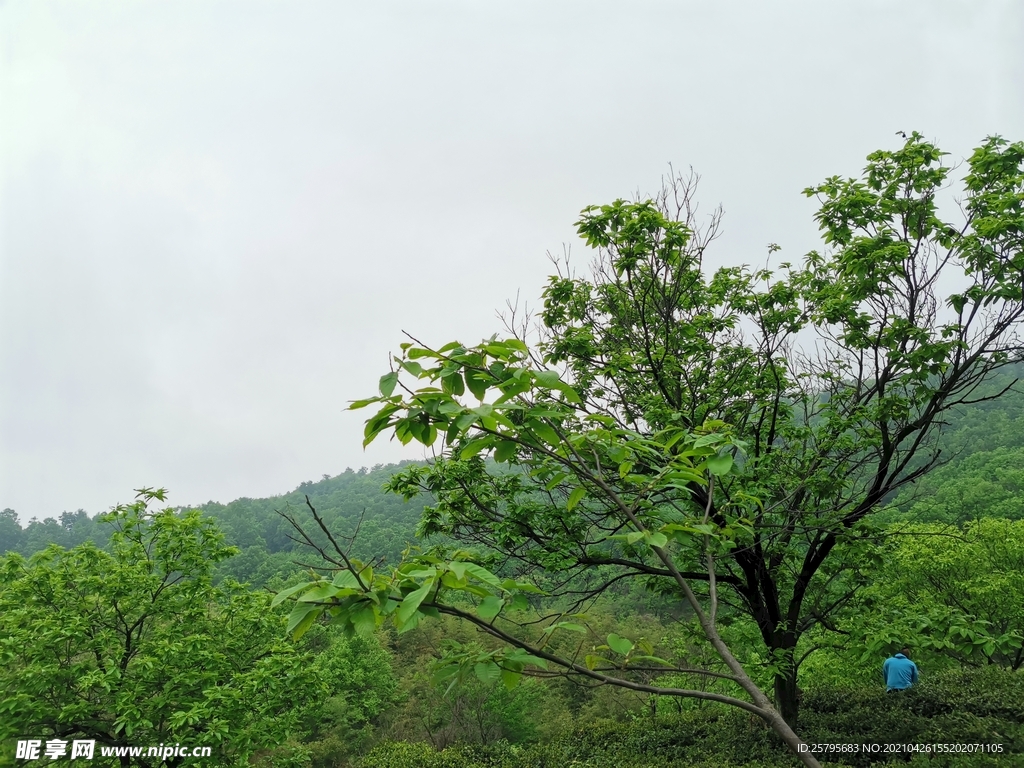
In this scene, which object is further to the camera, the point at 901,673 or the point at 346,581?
the point at 901,673

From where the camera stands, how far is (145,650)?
32.8 feet

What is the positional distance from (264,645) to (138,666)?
236 centimetres

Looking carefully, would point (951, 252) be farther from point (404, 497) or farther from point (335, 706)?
point (335, 706)

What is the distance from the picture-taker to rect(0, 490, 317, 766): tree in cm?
914

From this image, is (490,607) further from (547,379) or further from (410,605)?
(547,379)

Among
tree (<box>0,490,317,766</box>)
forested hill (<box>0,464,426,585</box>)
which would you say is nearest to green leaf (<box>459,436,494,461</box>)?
tree (<box>0,490,317,766</box>)

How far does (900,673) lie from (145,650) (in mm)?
11909

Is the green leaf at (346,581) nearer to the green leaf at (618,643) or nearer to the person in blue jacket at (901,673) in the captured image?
the green leaf at (618,643)

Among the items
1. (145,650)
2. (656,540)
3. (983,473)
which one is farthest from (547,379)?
(983,473)

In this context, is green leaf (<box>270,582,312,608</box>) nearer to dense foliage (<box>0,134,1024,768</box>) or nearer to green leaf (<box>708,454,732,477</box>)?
dense foliage (<box>0,134,1024,768</box>)

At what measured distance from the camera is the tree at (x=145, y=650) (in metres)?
9.14

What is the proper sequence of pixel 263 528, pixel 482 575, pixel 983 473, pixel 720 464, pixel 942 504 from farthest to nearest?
pixel 263 528
pixel 983 473
pixel 942 504
pixel 720 464
pixel 482 575

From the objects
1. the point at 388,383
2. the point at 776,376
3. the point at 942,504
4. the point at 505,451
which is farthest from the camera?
the point at 942,504

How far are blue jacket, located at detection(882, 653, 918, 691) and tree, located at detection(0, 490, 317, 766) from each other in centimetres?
959
